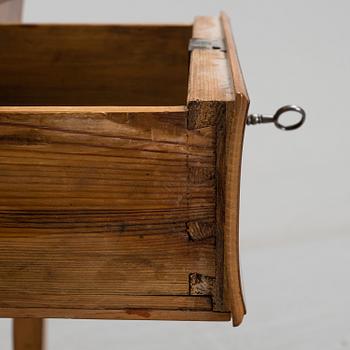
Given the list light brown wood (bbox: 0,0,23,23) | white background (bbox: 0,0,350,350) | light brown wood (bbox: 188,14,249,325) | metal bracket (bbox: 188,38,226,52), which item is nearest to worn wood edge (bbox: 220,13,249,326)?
light brown wood (bbox: 188,14,249,325)

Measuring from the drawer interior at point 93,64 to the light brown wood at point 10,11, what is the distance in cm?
8

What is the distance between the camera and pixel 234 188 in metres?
0.54

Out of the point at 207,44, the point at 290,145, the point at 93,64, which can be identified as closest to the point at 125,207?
the point at 207,44

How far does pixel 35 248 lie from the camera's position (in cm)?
58

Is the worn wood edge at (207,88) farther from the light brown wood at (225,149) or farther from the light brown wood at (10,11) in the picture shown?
the light brown wood at (10,11)

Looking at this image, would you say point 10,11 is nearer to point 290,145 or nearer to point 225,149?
point 225,149

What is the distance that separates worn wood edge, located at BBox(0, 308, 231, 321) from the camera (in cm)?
60

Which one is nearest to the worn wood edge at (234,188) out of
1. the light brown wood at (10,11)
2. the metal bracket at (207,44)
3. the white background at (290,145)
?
the metal bracket at (207,44)

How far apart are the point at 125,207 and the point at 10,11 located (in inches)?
23.3

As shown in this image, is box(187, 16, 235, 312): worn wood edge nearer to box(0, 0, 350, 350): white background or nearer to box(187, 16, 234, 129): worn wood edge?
box(187, 16, 234, 129): worn wood edge

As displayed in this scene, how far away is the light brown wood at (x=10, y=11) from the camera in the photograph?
3.37 feet

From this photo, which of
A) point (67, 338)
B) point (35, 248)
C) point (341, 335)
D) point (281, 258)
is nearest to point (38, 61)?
point (35, 248)

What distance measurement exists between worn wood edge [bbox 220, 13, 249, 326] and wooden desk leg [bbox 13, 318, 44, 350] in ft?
1.90

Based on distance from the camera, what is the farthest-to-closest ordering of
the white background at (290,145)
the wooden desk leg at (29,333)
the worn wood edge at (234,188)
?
the white background at (290,145) < the wooden desk leg at (29,333) < the worn wood edge at (234,188)
